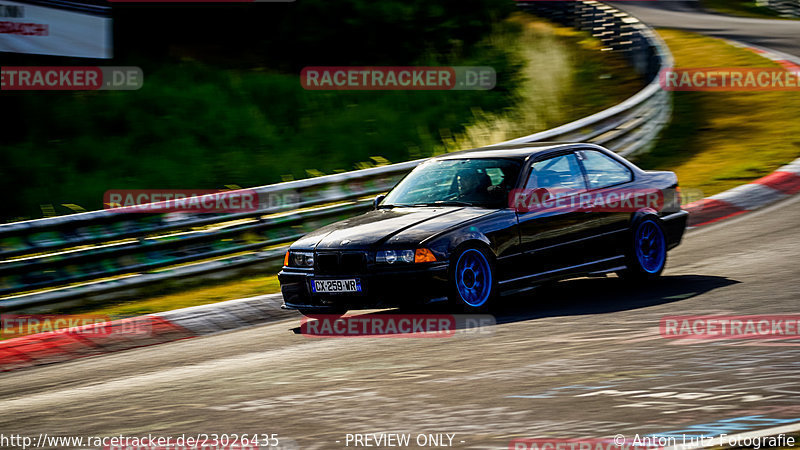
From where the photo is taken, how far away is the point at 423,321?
26.8 ft

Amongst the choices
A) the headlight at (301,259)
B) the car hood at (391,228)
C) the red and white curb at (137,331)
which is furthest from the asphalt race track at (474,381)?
the car hood at (391,228)

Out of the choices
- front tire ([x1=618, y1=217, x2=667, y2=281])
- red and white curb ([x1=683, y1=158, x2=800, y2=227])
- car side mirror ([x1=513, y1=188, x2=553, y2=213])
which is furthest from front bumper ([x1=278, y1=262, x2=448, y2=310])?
red and white curb ([x1=683, y1=158, x2=800, y2=227])

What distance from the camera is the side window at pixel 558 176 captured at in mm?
9039

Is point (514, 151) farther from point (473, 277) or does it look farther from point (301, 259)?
point (301, 259)

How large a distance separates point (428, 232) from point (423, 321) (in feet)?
2.34

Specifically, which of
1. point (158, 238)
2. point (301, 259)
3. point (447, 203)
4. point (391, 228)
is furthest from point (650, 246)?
point (158, 238)

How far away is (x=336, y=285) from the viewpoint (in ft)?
26.9

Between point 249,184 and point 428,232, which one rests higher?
point 428,232

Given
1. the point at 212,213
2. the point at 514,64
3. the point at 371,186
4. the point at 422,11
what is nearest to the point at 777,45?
the point at 514,64

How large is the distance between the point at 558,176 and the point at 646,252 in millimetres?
1183

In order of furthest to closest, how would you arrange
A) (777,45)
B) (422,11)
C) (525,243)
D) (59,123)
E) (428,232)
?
(777,45) → (422,11) → (59,123) → (525,243) → (428,232)

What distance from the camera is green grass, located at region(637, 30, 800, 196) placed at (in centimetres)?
1454

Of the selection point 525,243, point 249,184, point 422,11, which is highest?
point 422,11

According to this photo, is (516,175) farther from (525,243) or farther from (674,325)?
(674,325)
